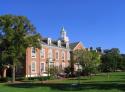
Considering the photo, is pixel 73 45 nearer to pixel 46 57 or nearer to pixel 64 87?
pixel 46 57

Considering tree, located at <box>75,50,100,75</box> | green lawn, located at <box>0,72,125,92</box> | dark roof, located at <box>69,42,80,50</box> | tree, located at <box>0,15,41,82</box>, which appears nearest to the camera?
green lawn, located at <box>0,72,125,92</box>

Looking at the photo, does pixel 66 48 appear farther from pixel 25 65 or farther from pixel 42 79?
pixel 42 79

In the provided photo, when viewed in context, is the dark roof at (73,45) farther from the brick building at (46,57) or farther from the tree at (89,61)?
the tree at (89,61)

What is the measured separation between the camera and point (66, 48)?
89.6m

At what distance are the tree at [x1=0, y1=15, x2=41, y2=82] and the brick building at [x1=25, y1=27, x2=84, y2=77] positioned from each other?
21.4 ft

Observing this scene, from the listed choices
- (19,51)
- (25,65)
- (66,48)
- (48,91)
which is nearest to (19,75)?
(25,65)

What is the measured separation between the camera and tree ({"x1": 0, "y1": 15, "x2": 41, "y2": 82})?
2264 inches

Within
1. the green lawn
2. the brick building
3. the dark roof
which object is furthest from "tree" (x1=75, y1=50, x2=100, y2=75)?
the green lawn

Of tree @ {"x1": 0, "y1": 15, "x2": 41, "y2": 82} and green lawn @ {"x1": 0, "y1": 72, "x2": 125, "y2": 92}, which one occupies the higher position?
tree @ {"x1": 0, "y1": 15, "x2": 41, "y2": 82}

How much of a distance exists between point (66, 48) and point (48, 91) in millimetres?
57206

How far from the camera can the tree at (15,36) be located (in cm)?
5750

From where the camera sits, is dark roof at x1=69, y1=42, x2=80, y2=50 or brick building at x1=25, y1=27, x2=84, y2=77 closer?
brick building at x1=25, y1=27, x2=84, y2=77

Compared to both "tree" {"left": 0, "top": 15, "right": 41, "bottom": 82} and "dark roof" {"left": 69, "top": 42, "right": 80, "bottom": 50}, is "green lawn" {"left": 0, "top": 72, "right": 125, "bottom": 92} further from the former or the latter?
"dark roof" {"left": 69, "top": 42, "right": 80, "bottom": 50}

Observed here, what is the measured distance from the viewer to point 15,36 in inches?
2303
